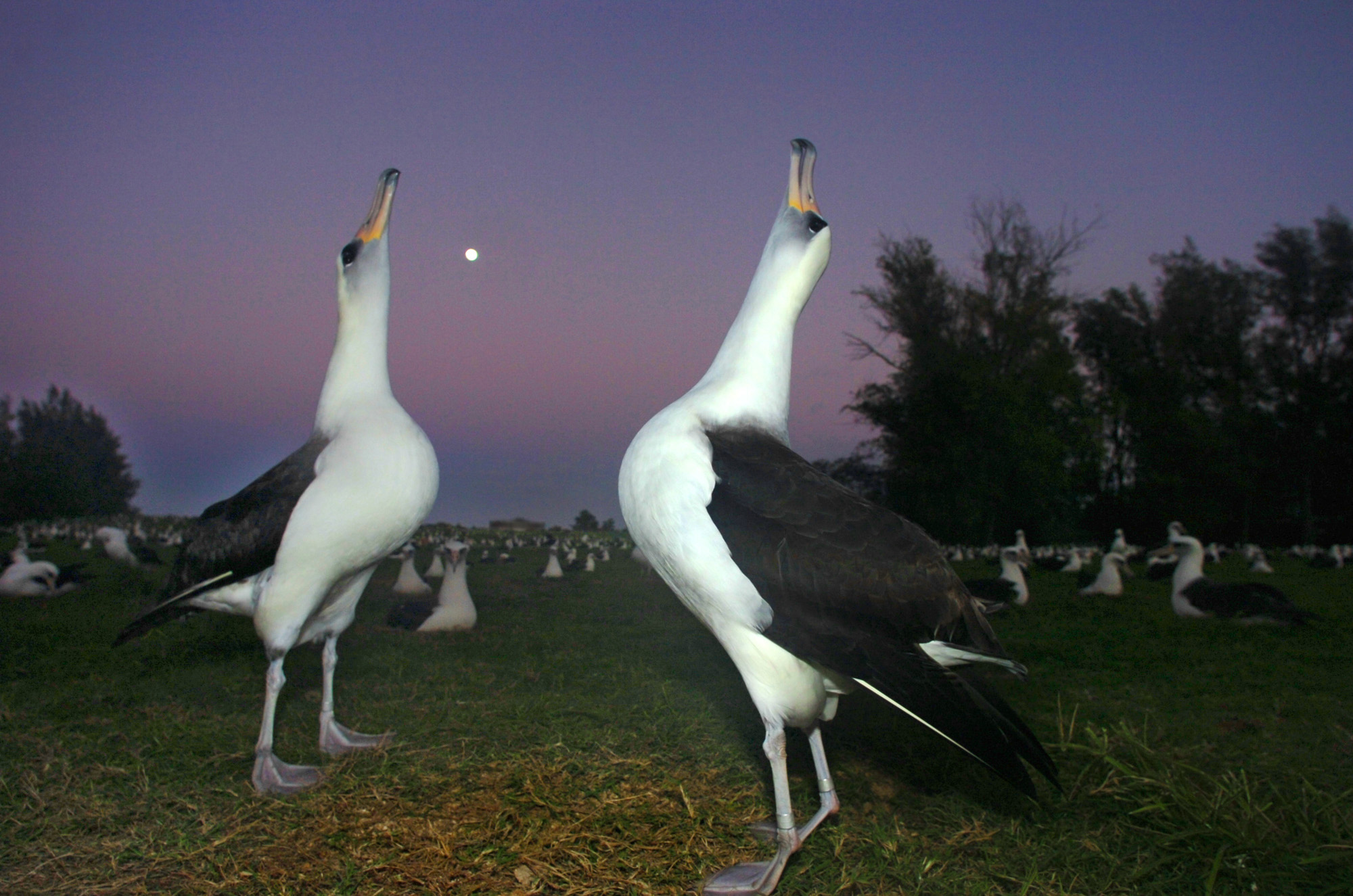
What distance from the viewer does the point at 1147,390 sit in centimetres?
2488

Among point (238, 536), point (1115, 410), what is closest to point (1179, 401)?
point (1115, 410)

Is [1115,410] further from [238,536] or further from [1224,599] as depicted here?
[238,536]

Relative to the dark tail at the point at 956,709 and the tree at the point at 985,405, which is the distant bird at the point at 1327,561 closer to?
the tree at the point at 985,405

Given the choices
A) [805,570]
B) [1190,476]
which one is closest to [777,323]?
[805,570]

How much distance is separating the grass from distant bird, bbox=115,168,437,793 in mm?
518

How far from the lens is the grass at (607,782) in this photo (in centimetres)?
300

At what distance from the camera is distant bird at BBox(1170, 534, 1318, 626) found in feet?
27.0

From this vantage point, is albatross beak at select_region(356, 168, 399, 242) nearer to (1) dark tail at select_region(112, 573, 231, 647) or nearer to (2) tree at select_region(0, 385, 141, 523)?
(1) dark tail at select_region(112, 573, 231, 647)

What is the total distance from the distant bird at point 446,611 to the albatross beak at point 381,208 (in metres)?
3.95

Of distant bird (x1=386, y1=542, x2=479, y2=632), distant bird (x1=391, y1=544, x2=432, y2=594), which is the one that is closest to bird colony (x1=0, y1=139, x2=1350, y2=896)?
distant bird (x1=386, y1=542, x2=479, y2=632)

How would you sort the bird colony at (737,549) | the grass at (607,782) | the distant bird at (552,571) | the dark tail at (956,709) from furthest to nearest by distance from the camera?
the distant bird at (552,571), the grass at (607,782), the bird colony at (737,549), the dark tail at (956,709)

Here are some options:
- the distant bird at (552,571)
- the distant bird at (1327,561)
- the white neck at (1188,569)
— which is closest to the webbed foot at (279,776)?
the distant bird at (552,571)

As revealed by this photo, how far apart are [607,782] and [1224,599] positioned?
8292mm

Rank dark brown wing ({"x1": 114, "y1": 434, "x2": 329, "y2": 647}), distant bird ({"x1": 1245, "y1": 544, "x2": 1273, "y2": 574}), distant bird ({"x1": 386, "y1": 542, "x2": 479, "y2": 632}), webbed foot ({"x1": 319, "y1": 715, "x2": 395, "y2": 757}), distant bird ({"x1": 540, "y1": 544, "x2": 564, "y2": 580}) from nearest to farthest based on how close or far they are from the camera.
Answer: dark brown wing ({"x1": 114, "y1": 434, "x2": 329, "y2": 647})
webbed foot ({"x1": 319, "y1": 715, "x2": 395, "y2": 757})
distant bird ({"x1": 386, "y1": 542, "x2": 479, "y2": 632})
distant bird ({"x1": 540, "y1": 544, "x2": 564, "y2": 580})
distant bird ({"x1": 1245, "y1": 544, "x2": 1273, "y2": 574})
